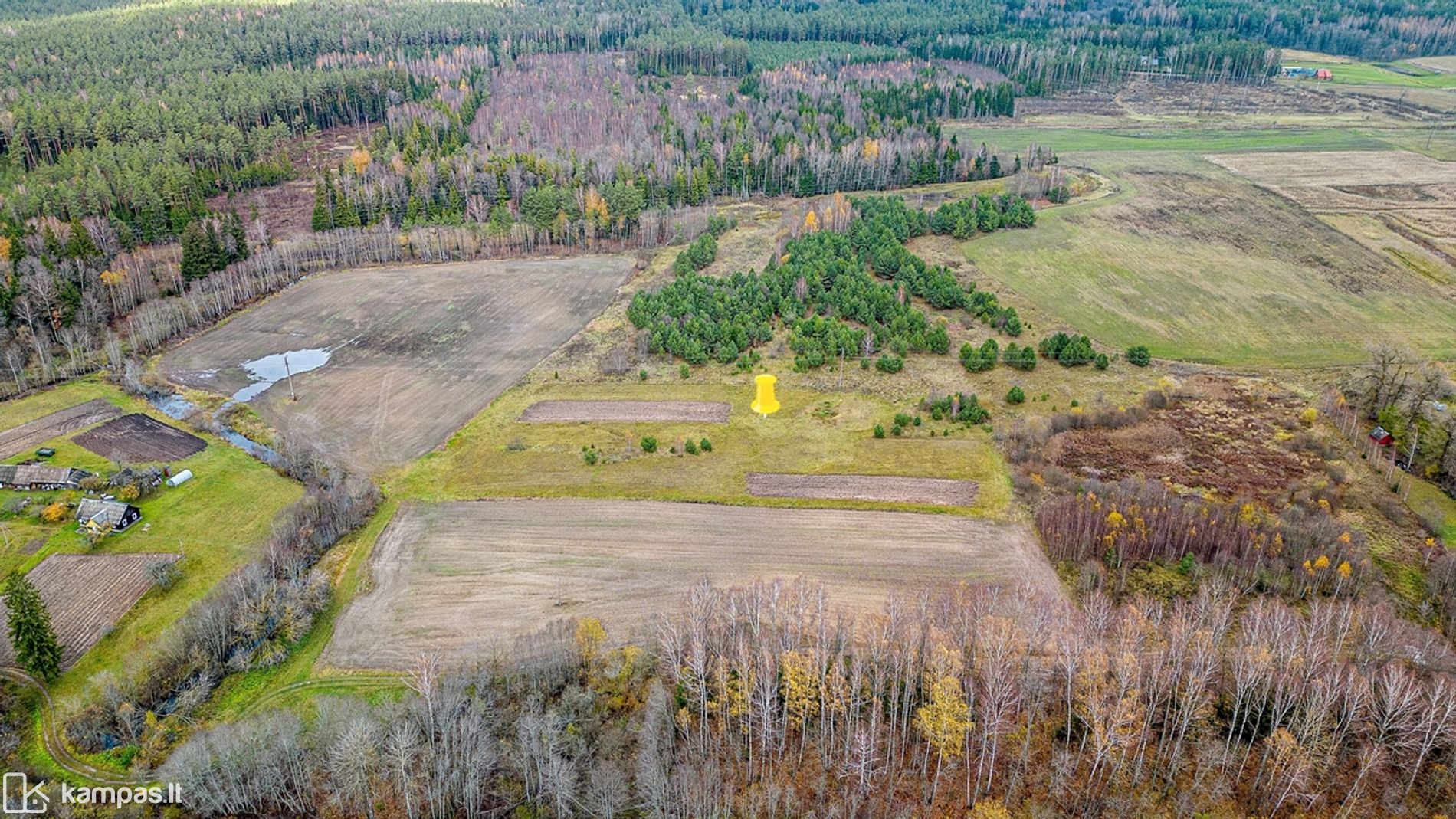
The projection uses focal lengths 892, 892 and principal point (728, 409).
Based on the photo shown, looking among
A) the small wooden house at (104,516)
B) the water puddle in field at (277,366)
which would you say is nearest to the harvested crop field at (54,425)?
the water puddle in field at (277,366)

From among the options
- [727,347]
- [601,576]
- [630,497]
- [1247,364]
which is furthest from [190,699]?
[1247,364]

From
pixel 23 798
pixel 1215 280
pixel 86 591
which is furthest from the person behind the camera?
pixel 1215 280

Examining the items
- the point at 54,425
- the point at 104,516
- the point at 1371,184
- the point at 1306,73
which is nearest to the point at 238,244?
the point at 54,425

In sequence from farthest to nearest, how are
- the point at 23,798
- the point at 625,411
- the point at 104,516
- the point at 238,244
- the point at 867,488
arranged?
the point at 238,244 → the point at 625,411 → the point at 867,488 → the point at 104,516 → the point at 23,798

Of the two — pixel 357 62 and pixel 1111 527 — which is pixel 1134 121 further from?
pixel 357 62

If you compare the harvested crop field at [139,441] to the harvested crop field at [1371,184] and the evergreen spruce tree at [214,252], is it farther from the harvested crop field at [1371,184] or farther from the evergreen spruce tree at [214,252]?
the harvested crop field at [1371,184]

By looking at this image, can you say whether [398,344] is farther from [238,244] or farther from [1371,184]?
[1371,184]

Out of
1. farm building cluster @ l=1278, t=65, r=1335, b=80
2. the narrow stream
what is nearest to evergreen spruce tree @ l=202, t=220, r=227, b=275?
the narrow stream
